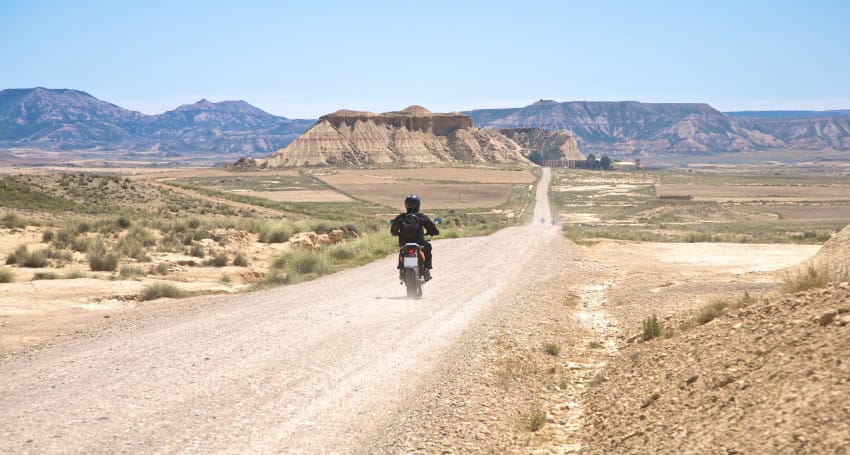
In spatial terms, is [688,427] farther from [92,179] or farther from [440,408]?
[92,179]

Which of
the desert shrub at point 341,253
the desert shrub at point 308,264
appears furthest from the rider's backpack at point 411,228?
the desert shrub at point 341,253

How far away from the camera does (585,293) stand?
18.4 m

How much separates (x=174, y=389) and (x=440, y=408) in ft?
9.12

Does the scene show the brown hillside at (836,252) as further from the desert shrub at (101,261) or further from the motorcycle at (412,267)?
the desert shrub at (101,261)

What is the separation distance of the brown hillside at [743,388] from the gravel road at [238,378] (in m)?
2.31

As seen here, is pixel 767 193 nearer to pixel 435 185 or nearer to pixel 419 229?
pixel 435 185

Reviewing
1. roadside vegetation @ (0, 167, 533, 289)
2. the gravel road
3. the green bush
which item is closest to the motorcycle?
the gravel road

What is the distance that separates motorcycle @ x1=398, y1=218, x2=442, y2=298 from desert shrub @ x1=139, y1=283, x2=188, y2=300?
517cm

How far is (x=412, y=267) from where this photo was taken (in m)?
15.2

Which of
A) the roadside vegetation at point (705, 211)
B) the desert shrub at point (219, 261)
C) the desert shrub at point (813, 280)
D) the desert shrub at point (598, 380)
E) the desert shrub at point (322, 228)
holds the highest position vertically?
the desert shrub at point (813, 280)

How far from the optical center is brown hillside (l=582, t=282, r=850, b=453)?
5.41 m

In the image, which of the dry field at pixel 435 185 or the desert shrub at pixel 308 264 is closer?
the desert shrub at pixel 308 264

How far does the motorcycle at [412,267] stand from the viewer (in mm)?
15234

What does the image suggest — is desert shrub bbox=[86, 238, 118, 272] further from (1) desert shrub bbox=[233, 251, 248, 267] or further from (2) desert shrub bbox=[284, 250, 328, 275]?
(2) desert shrub bbox=[284, 250, 328, 275]
